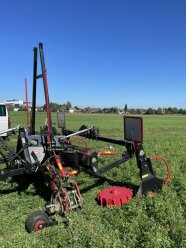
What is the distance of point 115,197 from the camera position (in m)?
6.09

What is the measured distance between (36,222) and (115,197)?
5.69 ft

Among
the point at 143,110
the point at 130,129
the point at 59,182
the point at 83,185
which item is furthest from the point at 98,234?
the point at 143,110

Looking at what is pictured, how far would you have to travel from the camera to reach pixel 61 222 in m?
5.08

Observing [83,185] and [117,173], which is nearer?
[83,185]

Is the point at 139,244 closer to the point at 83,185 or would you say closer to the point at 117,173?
the point at 83,185

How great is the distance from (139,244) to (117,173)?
4.52 m

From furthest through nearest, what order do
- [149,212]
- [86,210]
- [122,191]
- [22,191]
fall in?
[22,191] < [122,191] < [86,210] < [149,212]

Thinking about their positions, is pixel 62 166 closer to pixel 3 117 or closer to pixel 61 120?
pixel 61 120

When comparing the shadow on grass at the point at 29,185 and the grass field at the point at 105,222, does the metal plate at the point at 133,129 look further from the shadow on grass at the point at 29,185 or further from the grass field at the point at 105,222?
the shadow on grass at the point at 29,185

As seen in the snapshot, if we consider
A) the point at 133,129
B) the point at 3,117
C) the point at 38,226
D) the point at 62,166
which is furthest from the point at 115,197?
the point at 3,117

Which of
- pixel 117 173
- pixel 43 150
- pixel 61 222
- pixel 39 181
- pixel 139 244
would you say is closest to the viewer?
pixel 139 244

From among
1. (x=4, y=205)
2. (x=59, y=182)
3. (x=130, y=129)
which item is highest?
(x=130, y=129)

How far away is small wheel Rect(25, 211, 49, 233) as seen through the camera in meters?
4.95

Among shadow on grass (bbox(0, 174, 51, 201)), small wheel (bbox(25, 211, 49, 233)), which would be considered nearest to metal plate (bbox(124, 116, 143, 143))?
shadow on grass (bbox(0, 174, 51, 201))
